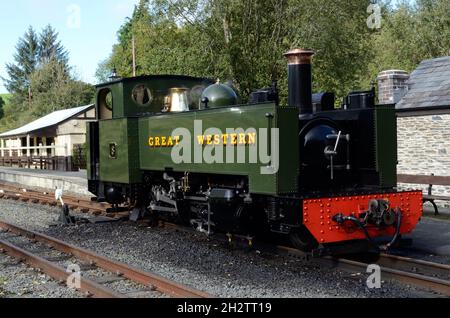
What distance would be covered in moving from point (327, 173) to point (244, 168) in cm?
114

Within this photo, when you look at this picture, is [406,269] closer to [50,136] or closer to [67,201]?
[67,201]

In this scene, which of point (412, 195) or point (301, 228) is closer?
point (301, 228)

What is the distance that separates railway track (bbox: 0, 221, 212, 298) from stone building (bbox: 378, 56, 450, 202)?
9.53 m

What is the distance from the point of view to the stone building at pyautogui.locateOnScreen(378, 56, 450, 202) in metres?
14.1

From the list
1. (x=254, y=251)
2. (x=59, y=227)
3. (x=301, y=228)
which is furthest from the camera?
(x=59, y=227)

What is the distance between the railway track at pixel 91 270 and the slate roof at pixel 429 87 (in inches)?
383

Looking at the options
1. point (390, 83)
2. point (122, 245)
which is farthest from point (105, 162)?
point (390, 83)

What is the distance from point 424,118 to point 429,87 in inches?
45.5

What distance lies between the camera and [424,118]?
47.5 ft

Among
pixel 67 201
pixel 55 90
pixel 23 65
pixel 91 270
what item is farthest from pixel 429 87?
pixel 23 65

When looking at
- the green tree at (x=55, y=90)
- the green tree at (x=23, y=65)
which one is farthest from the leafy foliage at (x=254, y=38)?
the green tree at (x=23, y=65)

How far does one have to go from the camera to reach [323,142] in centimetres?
735

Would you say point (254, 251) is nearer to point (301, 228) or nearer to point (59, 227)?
point (301, 228)
